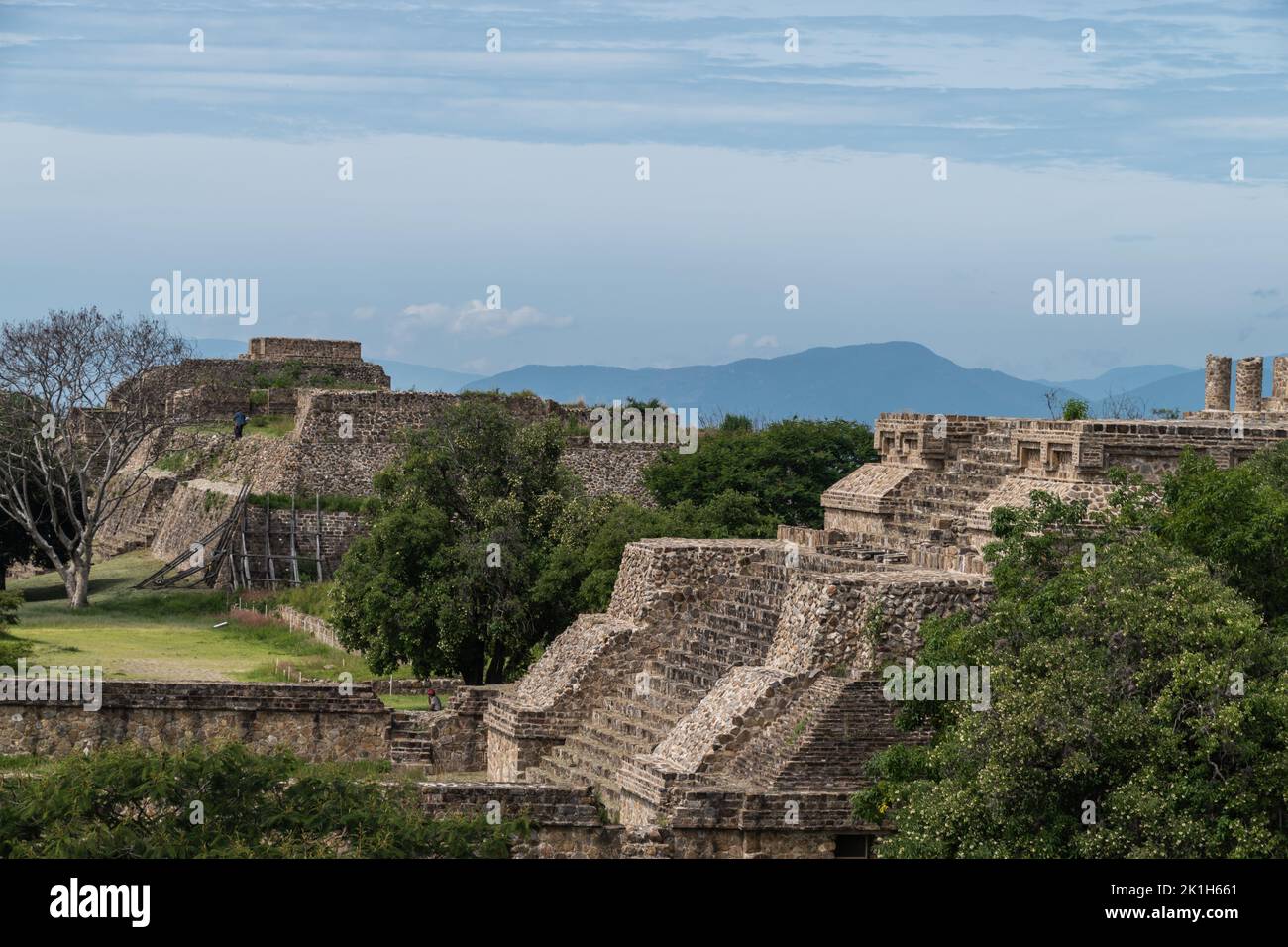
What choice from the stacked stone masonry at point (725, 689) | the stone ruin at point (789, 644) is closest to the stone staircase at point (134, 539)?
the stone ruin at point (789, 644)

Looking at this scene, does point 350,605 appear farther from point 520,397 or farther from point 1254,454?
point 520,397

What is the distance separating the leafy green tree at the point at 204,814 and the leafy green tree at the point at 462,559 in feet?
48.9

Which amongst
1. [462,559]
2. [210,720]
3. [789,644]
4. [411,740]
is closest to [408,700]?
[462,559]

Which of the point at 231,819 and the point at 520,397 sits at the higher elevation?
the point at 520,397

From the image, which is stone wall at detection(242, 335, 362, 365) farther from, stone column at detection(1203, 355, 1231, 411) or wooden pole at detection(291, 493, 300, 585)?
stone column at detection(1203, 355, 1231, 411)

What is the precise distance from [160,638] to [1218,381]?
22.2m

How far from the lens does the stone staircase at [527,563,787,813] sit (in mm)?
24938

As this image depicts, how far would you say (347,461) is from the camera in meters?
55.9

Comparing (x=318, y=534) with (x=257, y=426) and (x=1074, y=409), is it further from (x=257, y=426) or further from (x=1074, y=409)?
(x=1074, y=409)

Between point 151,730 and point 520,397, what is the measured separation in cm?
2968

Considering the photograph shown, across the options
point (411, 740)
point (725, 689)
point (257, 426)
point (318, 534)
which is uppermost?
point (257, 426)

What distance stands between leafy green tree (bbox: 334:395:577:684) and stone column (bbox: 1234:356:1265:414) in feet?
45.0

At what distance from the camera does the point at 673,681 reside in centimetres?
2605
